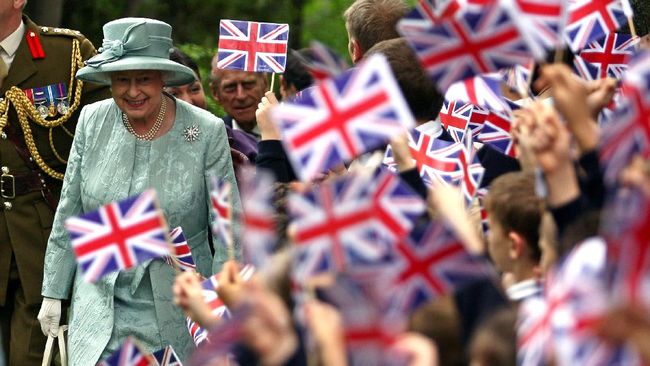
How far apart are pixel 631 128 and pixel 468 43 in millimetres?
789

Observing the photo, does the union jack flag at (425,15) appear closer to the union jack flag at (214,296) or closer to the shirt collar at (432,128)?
the union jack flag at (214,296)

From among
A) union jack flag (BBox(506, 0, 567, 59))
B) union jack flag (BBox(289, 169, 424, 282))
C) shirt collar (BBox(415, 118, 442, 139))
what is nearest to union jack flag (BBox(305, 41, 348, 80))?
union jack flag (BBox(506, 0, 567, 59))

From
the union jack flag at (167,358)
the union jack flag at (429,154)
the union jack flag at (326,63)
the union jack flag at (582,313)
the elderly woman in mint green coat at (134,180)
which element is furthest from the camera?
the elderly woman in mint green coat at (134,180)

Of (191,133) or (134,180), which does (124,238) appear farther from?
(191,133)

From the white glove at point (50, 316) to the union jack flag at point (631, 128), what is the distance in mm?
3729

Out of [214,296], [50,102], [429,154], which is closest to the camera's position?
[214,296]

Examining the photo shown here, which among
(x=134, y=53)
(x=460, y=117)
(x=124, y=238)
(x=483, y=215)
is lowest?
(x=483, y=215)

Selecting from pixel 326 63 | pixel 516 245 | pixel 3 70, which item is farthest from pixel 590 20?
pixel 3 70

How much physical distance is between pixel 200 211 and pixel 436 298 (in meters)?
3.07

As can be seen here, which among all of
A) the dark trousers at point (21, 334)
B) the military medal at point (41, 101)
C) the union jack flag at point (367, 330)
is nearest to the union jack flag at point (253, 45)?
the military medal at point (41, 101)

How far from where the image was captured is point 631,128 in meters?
3.52

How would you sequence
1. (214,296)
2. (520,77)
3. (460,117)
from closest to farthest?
1. (520,77)
2. (214,296)
3. (460,117)

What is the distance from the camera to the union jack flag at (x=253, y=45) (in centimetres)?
754

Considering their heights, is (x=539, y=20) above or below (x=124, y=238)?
above
